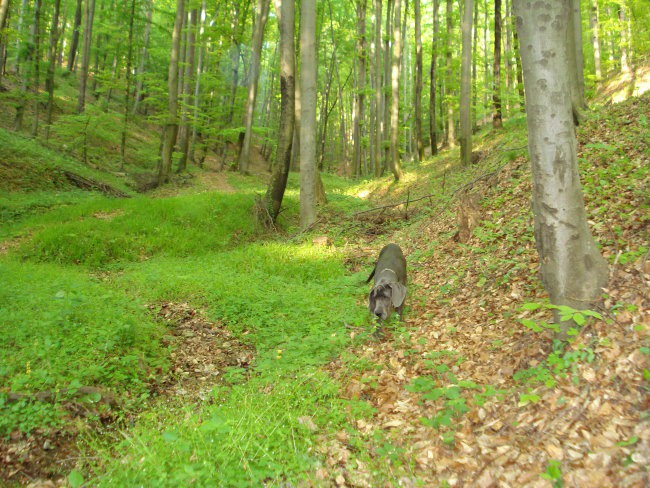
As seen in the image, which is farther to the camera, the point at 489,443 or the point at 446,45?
the point at 446,45

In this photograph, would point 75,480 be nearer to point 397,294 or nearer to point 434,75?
point 397,294

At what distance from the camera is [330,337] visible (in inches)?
210

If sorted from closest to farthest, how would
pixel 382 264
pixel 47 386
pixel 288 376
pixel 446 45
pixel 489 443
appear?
pixel 489 443 → pixel 47 386 → pixel 288 376 → pixel 382 264 → pixel 446 45

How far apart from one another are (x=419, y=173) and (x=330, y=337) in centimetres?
1381

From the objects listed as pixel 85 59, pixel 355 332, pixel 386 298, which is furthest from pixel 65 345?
pixel 85 59

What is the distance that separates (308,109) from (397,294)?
21.3ft

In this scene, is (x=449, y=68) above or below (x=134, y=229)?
above

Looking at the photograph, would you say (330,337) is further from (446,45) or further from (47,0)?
(47,0)

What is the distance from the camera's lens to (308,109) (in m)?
10.3

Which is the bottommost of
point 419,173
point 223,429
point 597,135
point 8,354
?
point 223,429

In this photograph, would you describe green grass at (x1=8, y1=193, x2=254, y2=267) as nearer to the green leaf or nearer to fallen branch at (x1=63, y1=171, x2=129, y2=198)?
fallen branch at (x1=63, y1=171, x2=129, y2=198)

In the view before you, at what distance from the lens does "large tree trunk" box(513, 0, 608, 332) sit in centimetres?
371

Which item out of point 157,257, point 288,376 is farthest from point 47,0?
point 288,376

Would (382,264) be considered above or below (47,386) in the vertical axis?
above
